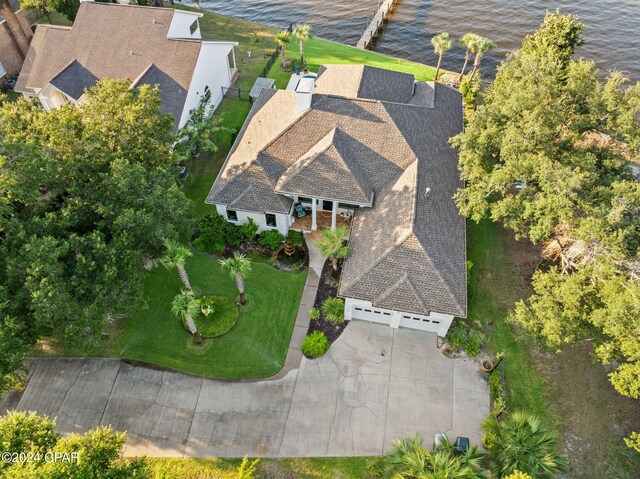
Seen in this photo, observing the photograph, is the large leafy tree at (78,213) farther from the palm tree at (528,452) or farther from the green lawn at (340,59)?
the green lawn at (340,59)

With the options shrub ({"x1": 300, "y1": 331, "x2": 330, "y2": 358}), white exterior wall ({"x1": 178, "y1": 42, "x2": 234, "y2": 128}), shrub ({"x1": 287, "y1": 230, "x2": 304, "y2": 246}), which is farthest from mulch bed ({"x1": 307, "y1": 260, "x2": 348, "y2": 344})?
white exterior wall ({"x1": 178, "y1": 42, "x2": 234, "y2": 128})

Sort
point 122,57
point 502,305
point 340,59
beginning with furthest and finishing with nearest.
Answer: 1. point 340,59
2. point 122,57
3. point 502,305

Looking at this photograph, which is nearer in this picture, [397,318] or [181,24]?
[397,318]

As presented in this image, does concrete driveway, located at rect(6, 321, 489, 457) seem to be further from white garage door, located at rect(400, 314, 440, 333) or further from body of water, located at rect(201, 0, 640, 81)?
body of water, located at rect(201, 0, 640, 81)

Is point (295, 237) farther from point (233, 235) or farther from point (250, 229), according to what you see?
point (233, 235)

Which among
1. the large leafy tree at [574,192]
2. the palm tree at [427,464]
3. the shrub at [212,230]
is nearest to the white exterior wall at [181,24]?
the shrub at [212,230]

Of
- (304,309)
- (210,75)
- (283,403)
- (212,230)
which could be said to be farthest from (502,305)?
(210,75)
